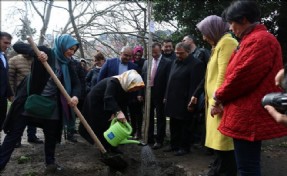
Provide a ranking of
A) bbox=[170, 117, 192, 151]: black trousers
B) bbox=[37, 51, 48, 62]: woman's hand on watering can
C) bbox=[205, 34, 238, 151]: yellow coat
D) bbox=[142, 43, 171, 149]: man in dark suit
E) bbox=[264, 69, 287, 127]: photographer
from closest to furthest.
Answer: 1. bbox=[264, 69, 287, 127]: photographer
2. bbox=[205, 34, 238, 151]: yellow coat
3. bbox=[37, 51, 48, 62]: woman's hand on watering can
4. bbox=[170, 117, 192, 151]: black trousers
5. bbox=[142, 43, 171, 149]: man in dark suit

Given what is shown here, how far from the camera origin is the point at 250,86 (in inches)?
88.4


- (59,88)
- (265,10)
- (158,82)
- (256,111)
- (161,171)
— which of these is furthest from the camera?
(265,10)

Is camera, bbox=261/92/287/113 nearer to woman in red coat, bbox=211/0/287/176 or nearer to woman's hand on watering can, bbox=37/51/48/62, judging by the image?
woman in red coat, bbox=211/0/287/176

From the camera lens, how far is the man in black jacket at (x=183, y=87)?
4746 mm

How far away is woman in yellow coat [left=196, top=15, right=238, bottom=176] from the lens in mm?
3037

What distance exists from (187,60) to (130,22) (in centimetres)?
721

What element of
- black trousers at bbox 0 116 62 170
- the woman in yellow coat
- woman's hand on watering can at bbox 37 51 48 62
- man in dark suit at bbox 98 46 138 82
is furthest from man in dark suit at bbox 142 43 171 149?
woman's hand on watering can at bbox 37 51 48 62

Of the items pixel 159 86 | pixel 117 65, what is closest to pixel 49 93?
pixel 117 65

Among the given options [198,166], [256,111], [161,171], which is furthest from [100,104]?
[256,111]

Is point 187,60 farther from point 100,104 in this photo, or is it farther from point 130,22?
point 130,22

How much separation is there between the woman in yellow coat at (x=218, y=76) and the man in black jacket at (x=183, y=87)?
1.42 m

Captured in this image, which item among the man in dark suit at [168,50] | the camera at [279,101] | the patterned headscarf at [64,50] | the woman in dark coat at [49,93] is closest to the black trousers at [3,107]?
the woman in dark coat at [49,93]

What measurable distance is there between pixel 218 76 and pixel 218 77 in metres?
0.02

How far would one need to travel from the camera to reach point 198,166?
4.30 meters
